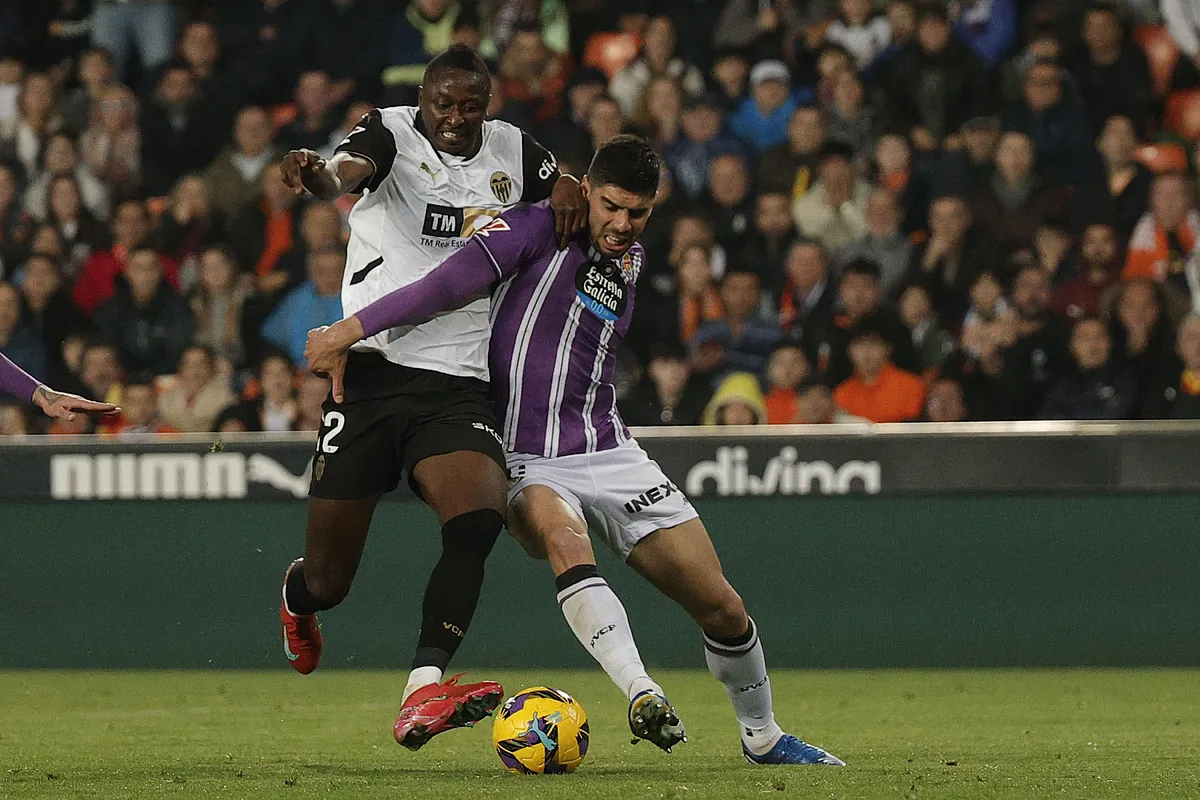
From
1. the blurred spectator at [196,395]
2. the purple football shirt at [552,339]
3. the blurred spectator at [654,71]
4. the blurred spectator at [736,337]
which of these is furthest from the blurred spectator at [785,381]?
the purple football shirt at [552,339]

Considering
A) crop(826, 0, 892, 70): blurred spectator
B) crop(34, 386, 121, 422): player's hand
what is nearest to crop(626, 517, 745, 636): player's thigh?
crop(34, 386, 121, 422): player's hand

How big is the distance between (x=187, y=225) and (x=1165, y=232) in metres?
5.88

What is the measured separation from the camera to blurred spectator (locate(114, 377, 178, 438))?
35.2 ft

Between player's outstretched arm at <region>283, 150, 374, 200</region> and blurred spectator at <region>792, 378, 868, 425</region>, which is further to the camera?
blurred spectator at <region>792, 378, 868, 425</region>

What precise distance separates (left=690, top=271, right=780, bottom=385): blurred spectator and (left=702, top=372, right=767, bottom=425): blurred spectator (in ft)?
0.16

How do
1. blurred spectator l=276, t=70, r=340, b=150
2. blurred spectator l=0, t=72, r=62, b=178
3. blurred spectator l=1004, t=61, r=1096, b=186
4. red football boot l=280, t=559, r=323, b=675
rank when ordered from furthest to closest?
blurred spectator l=0, t=72, r=62, b=178 → blurred spectator l=276, t=70, r=340, b=150 → blurred spectator l=1004, t=61, r=1096, b=186 → red football boot l=280, t=559, r=323, b=675

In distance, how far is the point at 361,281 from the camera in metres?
5.93

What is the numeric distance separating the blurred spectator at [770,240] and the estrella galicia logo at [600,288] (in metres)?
4.79

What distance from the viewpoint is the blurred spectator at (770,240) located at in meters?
10.8

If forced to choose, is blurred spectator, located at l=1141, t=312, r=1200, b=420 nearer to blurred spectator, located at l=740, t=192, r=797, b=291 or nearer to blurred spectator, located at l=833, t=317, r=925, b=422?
blurred spectator, located at l=833, t=317, r=925, b=422

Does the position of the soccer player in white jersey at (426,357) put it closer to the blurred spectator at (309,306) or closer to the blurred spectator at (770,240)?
the blurred spectator at (770,240)

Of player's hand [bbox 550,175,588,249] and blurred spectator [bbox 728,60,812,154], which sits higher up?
blurred spectator [bbox 728,60,812,154]

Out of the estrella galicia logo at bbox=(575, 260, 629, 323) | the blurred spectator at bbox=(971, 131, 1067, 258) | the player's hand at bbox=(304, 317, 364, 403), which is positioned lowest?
the player's hand at bbox=(304, 317, 364, 403)

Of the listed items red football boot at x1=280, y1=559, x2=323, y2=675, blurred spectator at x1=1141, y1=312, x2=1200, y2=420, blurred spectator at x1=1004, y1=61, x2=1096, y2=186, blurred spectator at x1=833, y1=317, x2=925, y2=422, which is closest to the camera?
red football boot at x1=280, y1=559, x2=323, y2=675
